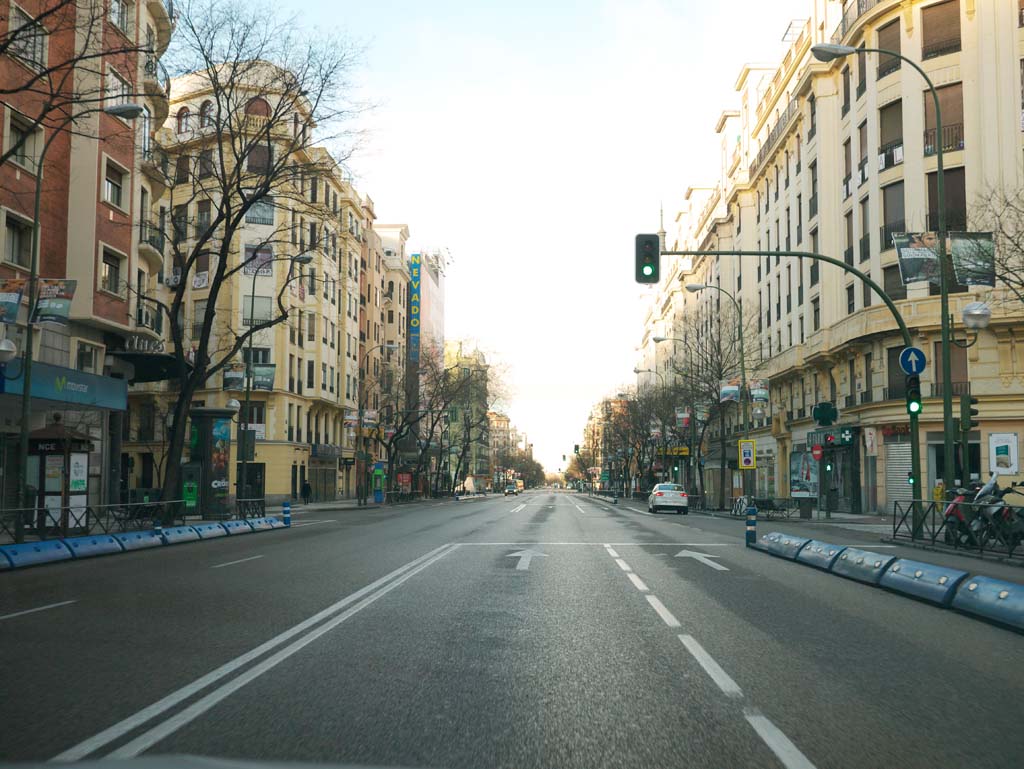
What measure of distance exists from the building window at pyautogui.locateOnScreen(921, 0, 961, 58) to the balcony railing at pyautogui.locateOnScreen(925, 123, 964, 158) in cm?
313

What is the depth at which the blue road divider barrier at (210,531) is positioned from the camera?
24.5m

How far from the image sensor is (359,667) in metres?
6.79

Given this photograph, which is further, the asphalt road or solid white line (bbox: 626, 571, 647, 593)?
solid white line (bbox: 626, 571, 647, 593)

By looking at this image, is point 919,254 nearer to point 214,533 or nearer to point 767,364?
point 214,533

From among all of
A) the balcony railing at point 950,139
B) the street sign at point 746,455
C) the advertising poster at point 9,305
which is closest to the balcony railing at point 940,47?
the balcony railing at point 950,139

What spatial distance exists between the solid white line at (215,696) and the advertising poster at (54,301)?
12944 mm

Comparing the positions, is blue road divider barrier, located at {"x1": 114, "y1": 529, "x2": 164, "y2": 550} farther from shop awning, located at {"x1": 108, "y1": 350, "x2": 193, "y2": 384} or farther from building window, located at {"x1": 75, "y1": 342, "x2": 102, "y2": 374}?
building window, located at {"x1": 75, "y1": 342, "x2": 102, "y2": 374}

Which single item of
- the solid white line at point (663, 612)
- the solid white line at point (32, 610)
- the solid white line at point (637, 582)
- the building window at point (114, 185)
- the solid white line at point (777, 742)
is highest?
the building window at point (114, 185)

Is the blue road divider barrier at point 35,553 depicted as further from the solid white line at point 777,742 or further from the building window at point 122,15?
the building window at point 122,15

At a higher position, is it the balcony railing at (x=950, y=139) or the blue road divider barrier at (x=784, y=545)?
the balcony railing at (x=950, y=139)

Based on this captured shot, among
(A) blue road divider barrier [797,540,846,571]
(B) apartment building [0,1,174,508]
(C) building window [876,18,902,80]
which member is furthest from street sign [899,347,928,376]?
(C) building window [876,18,902,80]

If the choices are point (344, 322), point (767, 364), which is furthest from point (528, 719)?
point (344, 322)

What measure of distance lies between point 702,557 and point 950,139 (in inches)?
1078

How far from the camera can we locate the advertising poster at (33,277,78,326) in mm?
19547
